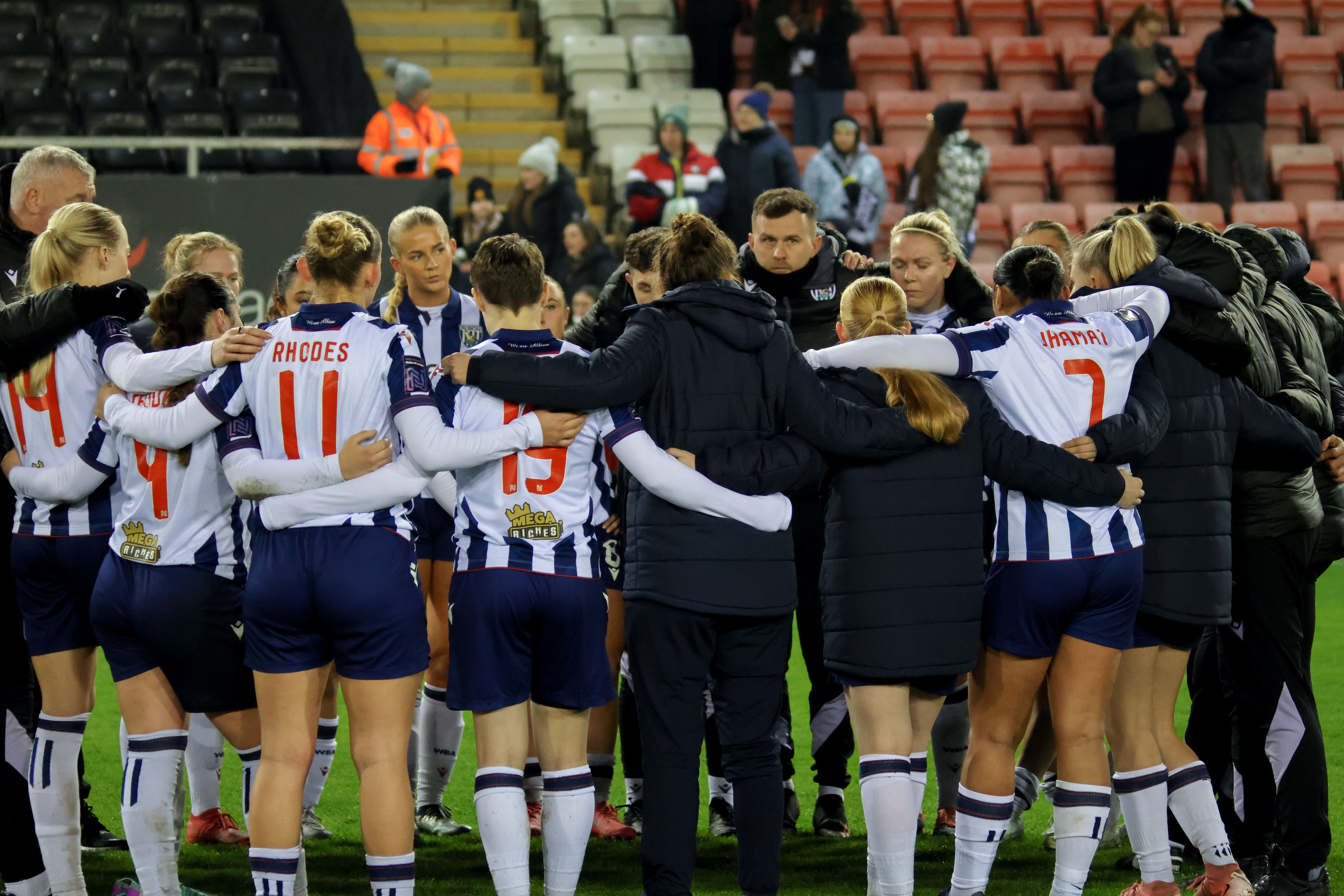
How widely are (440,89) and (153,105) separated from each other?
2.62 meters

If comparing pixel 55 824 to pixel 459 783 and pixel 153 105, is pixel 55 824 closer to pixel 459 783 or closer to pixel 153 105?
pixel 459 783

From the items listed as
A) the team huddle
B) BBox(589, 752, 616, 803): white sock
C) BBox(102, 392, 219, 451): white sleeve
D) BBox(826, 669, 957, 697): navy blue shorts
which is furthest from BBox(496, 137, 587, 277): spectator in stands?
BBox(826, 669, 957, 697): navy blue shorts

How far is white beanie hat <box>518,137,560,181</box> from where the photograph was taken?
34.0 ft

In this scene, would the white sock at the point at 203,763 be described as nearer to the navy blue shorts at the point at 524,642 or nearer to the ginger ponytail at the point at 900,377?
the navy blue shorts at the point at 524,642

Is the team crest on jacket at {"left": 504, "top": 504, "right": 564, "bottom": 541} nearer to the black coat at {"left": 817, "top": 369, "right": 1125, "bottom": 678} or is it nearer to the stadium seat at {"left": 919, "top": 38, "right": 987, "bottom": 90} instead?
the black coat at {"left": 817, "top": 369, "right": 1125, "bottom": 678}

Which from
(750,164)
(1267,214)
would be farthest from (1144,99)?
(750,164)

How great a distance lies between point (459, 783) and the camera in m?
5.55

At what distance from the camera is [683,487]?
3557 millimetres

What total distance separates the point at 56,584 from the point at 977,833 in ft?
8.09

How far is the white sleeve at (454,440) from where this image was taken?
348cm

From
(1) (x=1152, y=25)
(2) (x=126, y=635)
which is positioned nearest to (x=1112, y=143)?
(1) (x=1152, y=25)

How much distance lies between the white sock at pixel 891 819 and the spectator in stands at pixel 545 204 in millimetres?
7044

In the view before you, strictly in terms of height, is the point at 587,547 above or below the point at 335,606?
above

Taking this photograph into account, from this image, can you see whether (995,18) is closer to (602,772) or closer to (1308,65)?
(1308,65)
